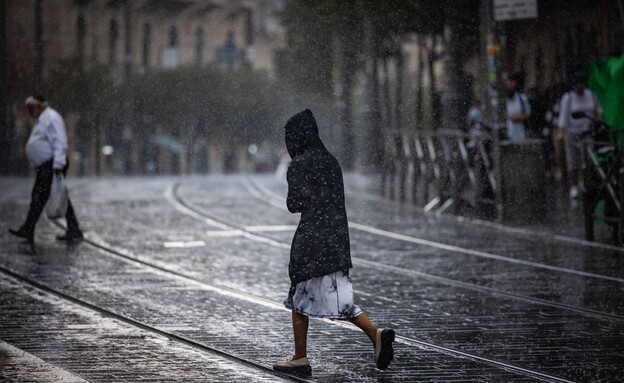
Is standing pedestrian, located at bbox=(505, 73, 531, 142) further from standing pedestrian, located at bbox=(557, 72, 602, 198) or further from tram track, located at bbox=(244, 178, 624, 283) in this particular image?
tram track, located at bbox=(244, 178, 624, 283)

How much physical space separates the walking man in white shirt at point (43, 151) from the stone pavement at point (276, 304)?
0.45 meters

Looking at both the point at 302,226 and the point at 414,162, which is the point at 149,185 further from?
the point at 302,226

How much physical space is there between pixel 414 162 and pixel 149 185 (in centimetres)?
686

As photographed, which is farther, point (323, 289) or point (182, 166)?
point (182, 166)

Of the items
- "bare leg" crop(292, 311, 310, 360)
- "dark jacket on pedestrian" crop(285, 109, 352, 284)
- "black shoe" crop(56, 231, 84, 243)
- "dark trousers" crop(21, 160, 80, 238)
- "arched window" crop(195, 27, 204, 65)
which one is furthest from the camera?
"arched window" crop(195, 27, 204, 65)

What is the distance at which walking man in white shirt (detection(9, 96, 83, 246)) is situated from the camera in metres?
14.6

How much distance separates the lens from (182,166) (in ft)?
206

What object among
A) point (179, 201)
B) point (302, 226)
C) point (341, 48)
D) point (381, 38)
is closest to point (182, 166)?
point (341, 48)

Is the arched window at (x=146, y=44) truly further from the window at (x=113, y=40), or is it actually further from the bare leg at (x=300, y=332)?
the bare leg at (x=300, y=332)

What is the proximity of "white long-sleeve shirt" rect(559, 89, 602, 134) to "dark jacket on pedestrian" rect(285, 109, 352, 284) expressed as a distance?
456 inches

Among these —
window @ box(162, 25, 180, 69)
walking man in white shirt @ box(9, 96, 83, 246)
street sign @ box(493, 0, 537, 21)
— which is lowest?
walking man in white shirt @ box(9, 96, 83, 246)

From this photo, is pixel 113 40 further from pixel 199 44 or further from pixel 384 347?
pixel 384 347

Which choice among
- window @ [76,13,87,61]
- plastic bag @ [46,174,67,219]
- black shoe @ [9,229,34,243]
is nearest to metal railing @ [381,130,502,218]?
plastic bag @ [46,174,67,219]

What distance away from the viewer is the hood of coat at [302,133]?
770 centimetres
